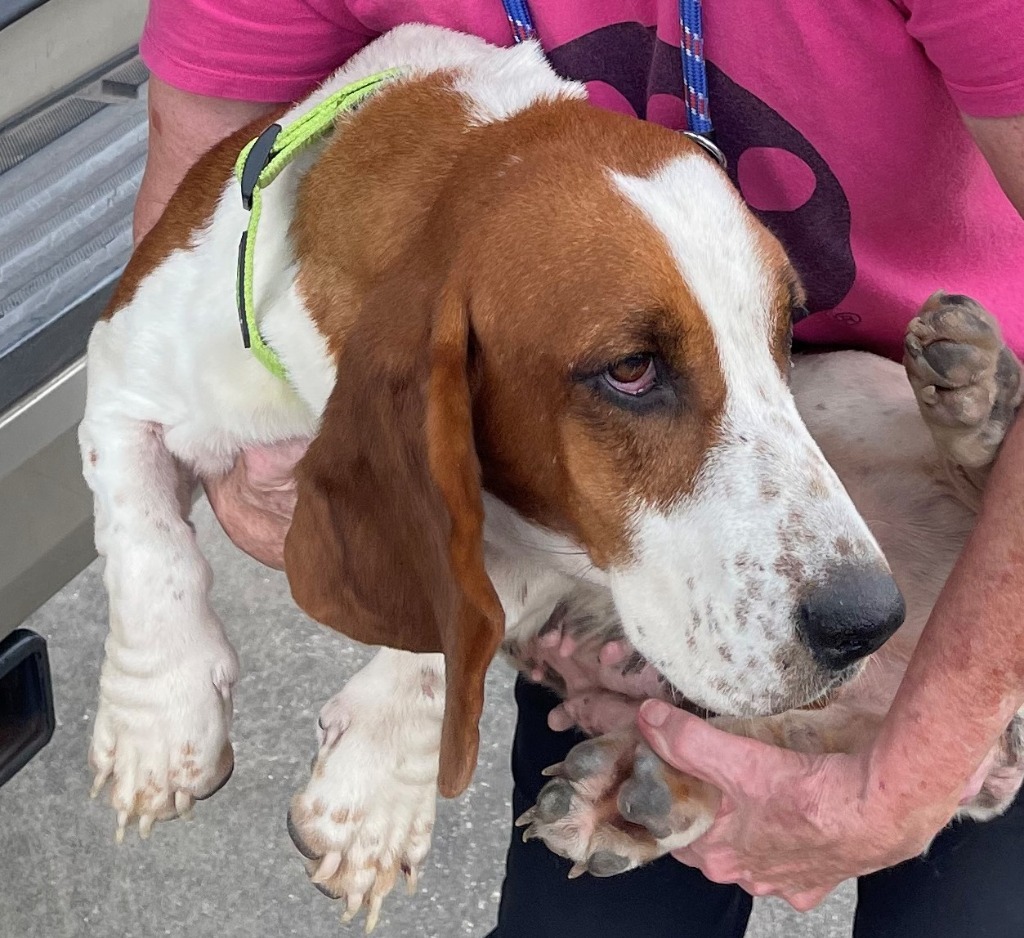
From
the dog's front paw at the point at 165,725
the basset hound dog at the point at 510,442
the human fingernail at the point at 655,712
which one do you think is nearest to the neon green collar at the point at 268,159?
the basset hound dog at the point at 510,442

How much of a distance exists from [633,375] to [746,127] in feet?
1.31

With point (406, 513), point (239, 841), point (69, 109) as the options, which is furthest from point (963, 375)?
point (239, 841)

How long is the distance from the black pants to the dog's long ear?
514 millimetres

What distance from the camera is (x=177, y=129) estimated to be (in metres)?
1.65

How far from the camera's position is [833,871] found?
1.35m

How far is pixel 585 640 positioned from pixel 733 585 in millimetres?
446

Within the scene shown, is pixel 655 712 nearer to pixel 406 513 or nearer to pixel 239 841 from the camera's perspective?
pixel 406 513

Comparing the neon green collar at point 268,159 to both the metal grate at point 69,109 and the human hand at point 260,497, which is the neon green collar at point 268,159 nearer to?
the human hand at point 260,497

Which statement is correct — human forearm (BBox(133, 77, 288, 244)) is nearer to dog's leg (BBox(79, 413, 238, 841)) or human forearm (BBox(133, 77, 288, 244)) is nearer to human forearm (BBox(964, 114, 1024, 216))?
dog's leg (BBox(79, 413, 238, 841))

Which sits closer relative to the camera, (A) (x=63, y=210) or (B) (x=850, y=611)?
(B) (x=850, y=611)

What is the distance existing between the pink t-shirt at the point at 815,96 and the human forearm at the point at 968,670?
256 mm

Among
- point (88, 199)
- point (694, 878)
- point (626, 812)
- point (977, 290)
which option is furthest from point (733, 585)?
point (88, 199)

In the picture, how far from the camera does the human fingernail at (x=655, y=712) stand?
4.58 ft

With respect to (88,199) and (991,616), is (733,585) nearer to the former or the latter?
(991,616)
